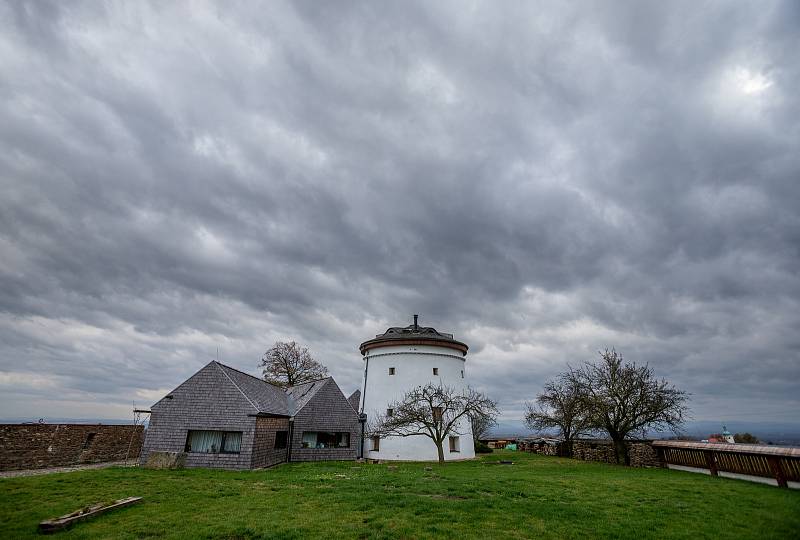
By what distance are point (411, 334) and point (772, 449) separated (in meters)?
22.5

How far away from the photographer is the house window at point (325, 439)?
28.0 metres

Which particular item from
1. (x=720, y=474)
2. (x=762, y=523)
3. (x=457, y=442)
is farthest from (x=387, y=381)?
(x=762, y=523)

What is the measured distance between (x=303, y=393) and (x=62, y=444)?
14.6m

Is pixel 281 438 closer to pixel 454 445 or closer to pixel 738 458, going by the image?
pixel 454 445

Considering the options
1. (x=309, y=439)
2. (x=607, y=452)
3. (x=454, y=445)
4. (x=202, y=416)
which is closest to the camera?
(x=202, y=416)

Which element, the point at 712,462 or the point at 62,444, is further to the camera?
the point at 62,444

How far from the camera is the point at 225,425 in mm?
22656

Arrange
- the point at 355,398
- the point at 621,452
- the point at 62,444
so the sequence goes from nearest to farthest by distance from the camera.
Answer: the point at 62,444 → the point at 621,452 → the point at 355,398

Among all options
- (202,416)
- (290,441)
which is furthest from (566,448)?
(202,416)

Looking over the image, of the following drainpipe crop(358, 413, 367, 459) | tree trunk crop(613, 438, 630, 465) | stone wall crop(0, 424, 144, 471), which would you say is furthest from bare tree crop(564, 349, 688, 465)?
stone wall crop(0, 424, 144, 471)

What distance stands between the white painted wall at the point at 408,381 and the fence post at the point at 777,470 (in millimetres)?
19449

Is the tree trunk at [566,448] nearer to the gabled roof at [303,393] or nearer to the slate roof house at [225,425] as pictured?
the slate roof house at [225,425]

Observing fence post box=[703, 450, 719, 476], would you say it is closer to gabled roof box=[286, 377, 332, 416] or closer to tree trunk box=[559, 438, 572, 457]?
tree trunk box=[559, 438, 572, 457]

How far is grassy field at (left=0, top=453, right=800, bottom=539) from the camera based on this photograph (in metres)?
9.12
